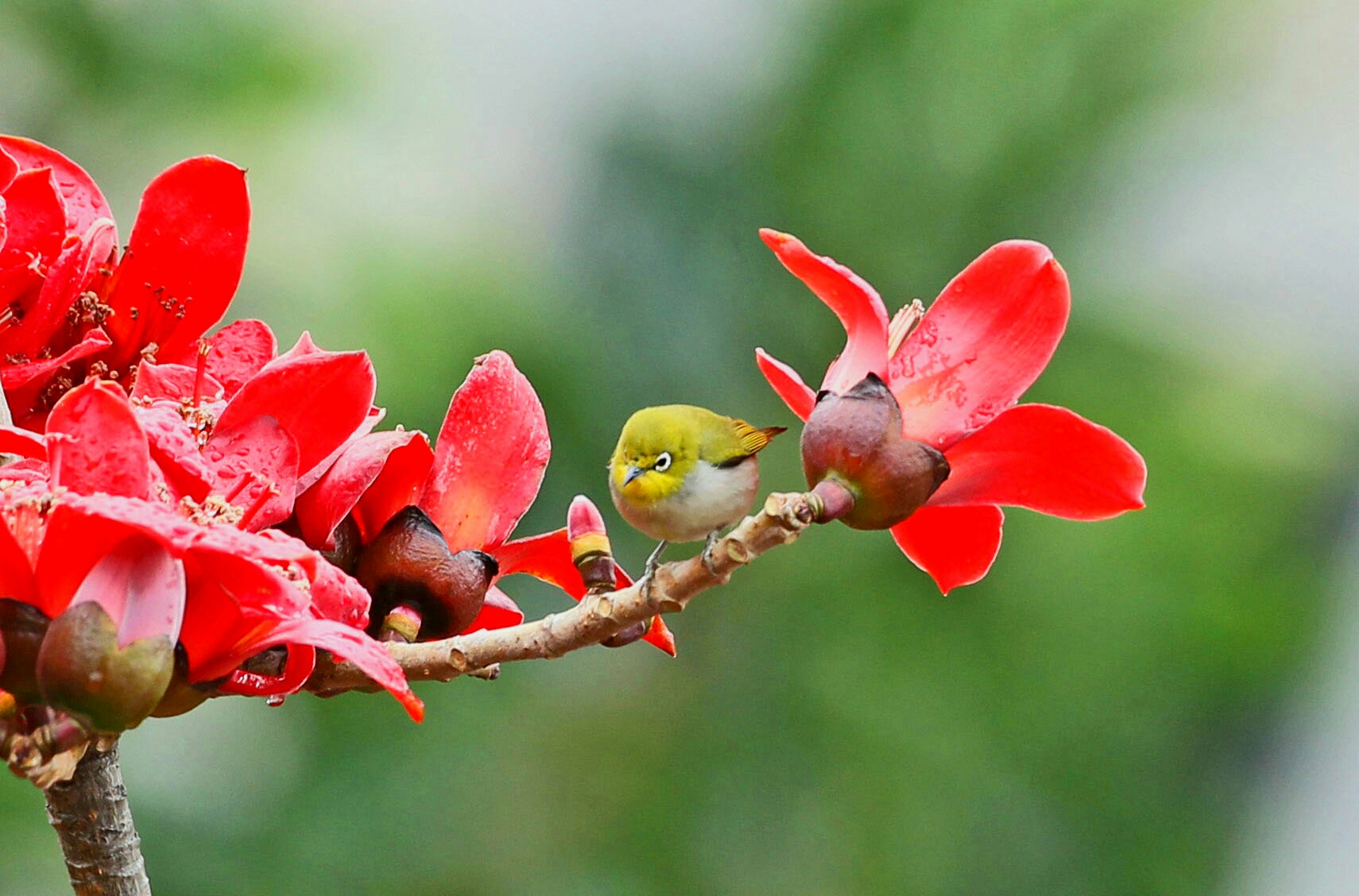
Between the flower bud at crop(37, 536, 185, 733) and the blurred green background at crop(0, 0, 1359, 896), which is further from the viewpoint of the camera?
the blurred green background at crop(0, 0, 1359, 896)

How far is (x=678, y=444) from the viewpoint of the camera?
49 centimetres

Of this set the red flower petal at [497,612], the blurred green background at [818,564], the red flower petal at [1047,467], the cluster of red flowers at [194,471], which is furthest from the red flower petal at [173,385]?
the blurred green background at [818,564]

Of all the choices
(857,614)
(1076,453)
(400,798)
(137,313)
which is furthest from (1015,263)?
(857,614)

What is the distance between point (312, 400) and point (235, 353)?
0.33 feet

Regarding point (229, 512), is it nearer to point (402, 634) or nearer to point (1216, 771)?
point (402, 634)

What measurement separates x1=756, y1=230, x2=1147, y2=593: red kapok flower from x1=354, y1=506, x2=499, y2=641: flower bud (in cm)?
11

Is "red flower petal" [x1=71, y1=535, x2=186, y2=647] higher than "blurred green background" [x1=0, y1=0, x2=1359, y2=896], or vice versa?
"red flower petal" [x1=71, y1=535, x2=186, y2=647]

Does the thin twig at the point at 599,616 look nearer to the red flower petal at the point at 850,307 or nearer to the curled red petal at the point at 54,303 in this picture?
the red flower petal at the point at 850,307

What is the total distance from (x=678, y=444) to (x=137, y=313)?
0.18 metres

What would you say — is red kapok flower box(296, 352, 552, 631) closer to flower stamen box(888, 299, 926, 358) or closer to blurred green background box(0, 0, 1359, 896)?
flower stamen box(888, 299, 926, 358)

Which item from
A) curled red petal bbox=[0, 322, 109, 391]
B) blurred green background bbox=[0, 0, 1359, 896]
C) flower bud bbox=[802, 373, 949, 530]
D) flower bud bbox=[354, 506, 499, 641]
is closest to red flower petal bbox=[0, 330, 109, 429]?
curled red petal bbox=[0, 322, 109, 391]

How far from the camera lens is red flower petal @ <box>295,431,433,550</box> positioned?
1.17 ft

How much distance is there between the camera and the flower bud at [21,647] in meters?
0.28

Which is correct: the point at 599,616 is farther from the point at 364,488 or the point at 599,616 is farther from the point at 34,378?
the point at 34,378
